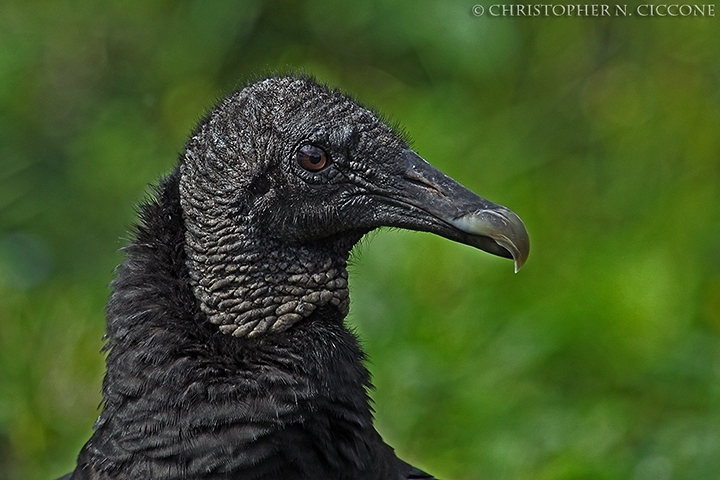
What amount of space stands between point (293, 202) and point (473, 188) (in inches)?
103

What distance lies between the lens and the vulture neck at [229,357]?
2.54 meters

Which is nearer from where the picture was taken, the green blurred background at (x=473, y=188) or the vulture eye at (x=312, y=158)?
the vulture eye at (x=312, y=158)

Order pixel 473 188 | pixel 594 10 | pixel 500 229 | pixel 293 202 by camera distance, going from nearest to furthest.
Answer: pixel 500 229
pixel 293 202
pixel 473 188
pixel 594 10

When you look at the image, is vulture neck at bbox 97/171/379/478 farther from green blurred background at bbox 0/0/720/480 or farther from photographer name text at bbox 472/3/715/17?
photographer name text at bbox 472/3/715/17

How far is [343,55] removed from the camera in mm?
6051

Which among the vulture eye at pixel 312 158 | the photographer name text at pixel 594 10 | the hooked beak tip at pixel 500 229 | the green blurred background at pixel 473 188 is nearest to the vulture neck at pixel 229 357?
the vulture eye at pixel 312 158

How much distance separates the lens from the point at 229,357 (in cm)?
265

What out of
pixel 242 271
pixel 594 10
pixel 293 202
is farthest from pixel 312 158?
pixel 594 10

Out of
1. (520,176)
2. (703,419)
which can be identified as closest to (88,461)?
(703,419)

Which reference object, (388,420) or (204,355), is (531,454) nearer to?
(388,420)

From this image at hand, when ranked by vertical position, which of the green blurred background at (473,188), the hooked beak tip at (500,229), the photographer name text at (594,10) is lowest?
the hooked beak tip at (500,229)

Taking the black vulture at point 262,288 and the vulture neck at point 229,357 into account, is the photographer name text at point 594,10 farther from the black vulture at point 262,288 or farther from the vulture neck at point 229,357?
the vulture neck at point 229,357

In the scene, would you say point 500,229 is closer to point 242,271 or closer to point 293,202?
point 293,202

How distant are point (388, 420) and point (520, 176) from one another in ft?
5.60
